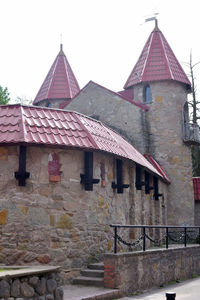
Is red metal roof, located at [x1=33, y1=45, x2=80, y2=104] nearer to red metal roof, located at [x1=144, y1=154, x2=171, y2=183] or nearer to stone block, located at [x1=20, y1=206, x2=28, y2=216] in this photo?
red metal roof, located at [x1=144, y1=154, x2=171, y2=183]

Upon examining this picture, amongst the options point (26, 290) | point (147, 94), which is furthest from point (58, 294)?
point (147, 94)

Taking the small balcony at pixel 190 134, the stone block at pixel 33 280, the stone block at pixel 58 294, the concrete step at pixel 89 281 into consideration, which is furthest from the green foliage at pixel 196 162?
the stone block at pixel 33 280

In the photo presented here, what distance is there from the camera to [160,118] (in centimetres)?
2058

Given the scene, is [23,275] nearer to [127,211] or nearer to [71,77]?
[127,211]

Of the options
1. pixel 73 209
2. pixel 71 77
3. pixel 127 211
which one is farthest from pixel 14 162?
pixel 71 77

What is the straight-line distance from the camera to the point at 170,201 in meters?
20.2

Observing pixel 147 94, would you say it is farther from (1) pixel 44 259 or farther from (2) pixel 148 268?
(1) pixel 44 259

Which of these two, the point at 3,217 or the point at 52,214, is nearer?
the point at 3,217

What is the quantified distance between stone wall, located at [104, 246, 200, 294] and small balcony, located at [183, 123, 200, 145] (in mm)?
6987

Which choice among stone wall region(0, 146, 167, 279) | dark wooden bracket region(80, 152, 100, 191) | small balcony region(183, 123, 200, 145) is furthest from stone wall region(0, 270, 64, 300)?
small balcony region(183, 123, 200, 145)

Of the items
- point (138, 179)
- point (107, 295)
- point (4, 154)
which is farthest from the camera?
point (138, 179)

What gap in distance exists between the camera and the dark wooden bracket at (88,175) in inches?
413

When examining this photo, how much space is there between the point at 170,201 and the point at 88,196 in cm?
1027

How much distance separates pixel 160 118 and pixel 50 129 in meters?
11.2
